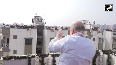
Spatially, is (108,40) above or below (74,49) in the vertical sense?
below

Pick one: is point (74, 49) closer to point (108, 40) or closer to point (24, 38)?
point (24, 38)

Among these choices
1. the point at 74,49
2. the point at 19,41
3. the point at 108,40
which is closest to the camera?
the point at 74,49

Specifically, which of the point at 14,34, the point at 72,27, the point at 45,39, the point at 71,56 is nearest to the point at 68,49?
the point at 71,56

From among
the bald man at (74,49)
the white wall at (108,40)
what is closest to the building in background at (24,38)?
the white wall at (108,40)

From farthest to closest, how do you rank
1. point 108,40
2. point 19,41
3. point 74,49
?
1. point 108,40
2. point 19,41
3. point 74,49

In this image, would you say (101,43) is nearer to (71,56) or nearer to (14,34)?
(14,34)

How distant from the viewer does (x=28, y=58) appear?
70.8ft

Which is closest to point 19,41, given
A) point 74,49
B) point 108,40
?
point 108,40

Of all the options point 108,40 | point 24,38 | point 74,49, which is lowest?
point 108,40

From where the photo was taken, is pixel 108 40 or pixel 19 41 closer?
pixel 19 41

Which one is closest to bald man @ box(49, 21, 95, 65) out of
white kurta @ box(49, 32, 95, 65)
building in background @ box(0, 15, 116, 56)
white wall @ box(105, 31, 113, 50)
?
white kurta @ box(49, 32, 95, 65)

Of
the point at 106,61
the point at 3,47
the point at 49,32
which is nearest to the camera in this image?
the point at 106,61

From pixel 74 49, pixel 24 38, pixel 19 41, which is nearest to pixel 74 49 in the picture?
pixel 74 49

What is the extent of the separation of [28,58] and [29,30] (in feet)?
49.5
